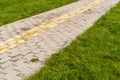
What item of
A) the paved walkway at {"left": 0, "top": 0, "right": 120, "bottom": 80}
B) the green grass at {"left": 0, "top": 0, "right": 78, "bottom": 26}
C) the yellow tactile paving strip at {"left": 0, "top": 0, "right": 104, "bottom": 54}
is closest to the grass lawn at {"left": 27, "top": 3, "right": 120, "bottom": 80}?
the paved walkway at {"left": 0, "top": 0, "right": 120, "bottom": 80}

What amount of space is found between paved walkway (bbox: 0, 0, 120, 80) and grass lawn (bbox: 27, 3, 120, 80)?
319mm

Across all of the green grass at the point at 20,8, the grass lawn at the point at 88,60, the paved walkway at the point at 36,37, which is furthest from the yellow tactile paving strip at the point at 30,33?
the green grass at the point at 20,8

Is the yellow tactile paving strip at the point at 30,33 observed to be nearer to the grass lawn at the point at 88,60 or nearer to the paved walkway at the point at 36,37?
the paved walkway at the point at 36,37

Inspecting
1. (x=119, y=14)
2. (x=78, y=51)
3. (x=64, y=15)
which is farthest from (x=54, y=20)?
A: (x=78, y=51)

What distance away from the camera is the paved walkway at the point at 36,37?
604cm

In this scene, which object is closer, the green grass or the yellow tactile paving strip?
the yellow tactile paving strip

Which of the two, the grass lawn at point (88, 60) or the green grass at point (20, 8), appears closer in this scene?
the grass lawn at point (88, 60)

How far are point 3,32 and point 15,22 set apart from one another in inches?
64.6

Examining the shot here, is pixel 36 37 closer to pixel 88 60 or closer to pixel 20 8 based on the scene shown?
pixel 88 60

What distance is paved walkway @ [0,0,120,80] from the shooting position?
6043 mm

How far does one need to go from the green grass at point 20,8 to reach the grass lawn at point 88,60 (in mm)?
4029

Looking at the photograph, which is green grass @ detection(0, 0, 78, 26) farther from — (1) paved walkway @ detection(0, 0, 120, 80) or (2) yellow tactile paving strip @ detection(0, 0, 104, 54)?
(2) yellow tactile paving strip @ detection(0, 0, 104, 54)

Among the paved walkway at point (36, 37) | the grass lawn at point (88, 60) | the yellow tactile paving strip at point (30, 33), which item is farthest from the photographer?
the yellow tactile paving strip at point (30, 33)

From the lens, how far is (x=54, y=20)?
35.9ft
